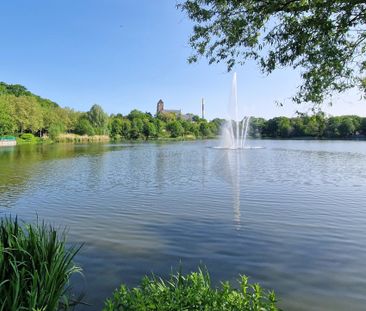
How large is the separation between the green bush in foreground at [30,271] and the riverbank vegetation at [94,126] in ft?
148

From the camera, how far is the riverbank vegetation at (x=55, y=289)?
13.8ft

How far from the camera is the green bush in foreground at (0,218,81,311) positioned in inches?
177

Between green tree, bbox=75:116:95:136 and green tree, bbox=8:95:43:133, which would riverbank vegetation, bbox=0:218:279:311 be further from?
green tree, bbox=75:116:95:136

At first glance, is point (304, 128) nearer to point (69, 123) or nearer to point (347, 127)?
point (347, 127)

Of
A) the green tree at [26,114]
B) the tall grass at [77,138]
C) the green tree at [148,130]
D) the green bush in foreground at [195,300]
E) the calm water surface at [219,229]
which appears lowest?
the calm water surface at [219,229]

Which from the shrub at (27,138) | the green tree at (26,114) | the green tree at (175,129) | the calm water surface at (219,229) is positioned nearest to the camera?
the calm water surface at (219,229)

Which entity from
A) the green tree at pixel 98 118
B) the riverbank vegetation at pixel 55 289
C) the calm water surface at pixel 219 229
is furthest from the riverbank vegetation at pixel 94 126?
the riverbank vegetation at pixel 55 289

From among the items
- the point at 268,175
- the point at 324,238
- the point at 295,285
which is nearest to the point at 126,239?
the point at 295,285

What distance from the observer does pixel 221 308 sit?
13.5ft

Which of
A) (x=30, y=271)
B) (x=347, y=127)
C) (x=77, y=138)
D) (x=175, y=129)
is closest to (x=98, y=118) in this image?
(x=77, y=138)

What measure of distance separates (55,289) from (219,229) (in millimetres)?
6613

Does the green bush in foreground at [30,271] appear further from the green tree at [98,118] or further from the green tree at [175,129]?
the green tree at [175,129]

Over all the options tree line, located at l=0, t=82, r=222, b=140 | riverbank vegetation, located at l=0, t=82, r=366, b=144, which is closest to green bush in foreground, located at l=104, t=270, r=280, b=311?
riverbank vegetation, located at l=0, t=82, r=366, b=144

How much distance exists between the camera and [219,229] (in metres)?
11.0
